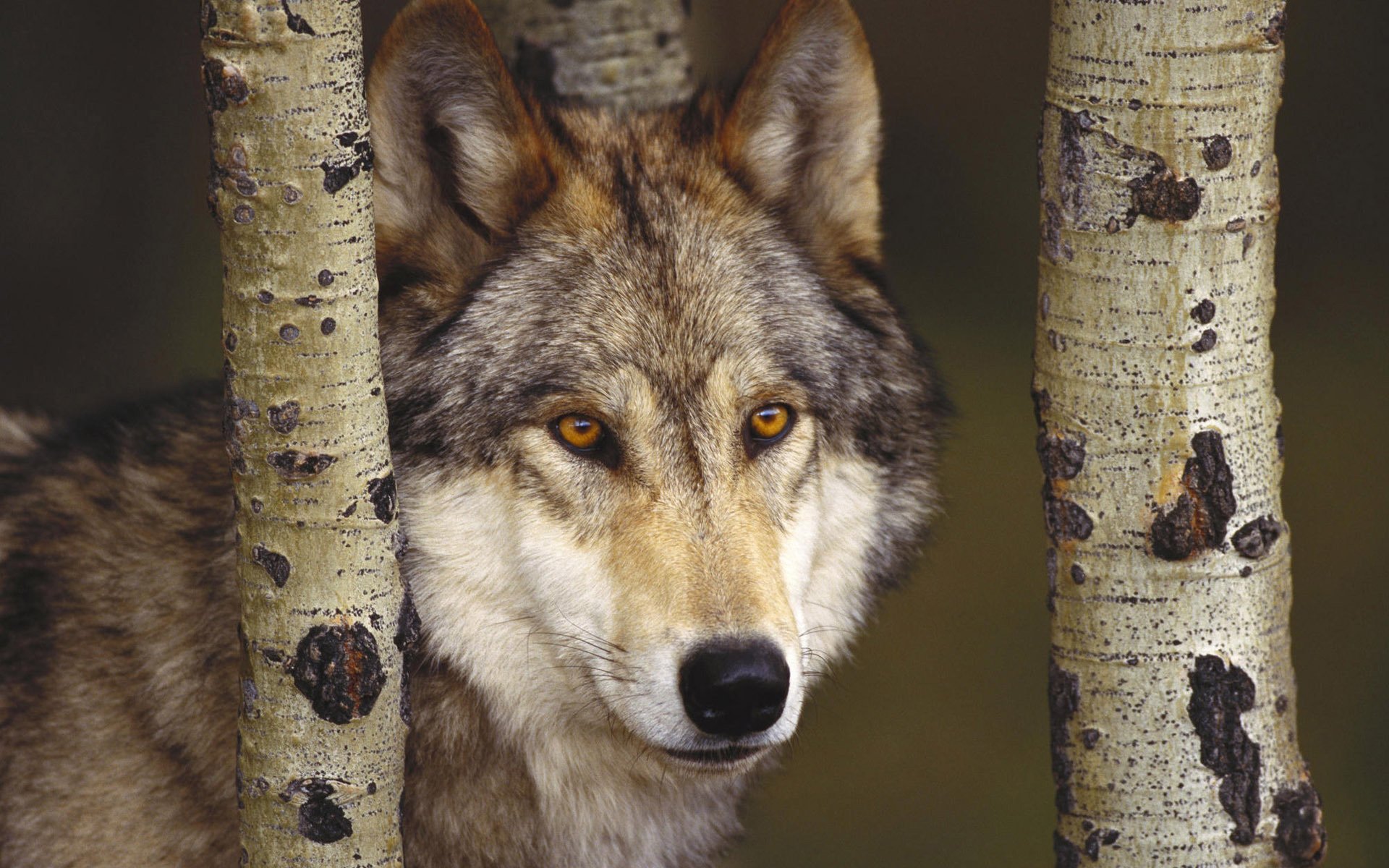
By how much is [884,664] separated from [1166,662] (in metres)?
4.82

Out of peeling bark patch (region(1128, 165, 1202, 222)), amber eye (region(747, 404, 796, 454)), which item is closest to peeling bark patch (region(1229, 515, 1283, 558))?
peeling bark patch (region(1128, 165, 1202, 222))

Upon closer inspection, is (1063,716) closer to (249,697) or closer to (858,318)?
(858,318)

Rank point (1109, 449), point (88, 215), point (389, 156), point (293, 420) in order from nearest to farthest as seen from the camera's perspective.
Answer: point (293, 420), point (1109, 449), point (389, 156), point (88, 215)

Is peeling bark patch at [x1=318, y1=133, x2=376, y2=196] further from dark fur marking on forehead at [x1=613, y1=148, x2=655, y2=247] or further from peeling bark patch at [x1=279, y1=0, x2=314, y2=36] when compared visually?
dark fur marking on forehead at [x1=613, y1=148, x2=655, y2=247]

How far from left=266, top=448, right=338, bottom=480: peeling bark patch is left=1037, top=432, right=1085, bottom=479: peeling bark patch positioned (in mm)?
1135

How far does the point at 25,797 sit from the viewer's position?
97.3 inches

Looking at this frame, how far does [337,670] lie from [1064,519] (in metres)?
1.18

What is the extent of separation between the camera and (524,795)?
2488mm

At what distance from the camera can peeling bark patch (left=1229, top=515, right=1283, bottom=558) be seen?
2.05m

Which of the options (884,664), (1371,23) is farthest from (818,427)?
(1371,23)

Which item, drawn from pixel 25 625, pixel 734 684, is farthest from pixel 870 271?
pixel 25 625

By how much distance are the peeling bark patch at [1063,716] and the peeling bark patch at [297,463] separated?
1.25m

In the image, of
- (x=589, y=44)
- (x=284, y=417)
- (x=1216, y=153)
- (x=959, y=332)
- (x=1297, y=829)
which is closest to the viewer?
(x=284, y=417)

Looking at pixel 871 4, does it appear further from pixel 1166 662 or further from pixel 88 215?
pixel 1166 662
